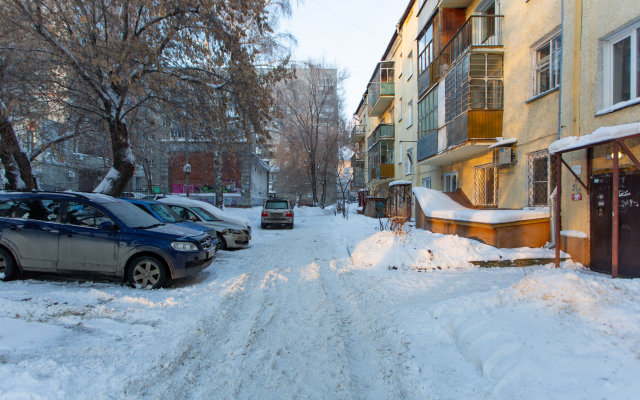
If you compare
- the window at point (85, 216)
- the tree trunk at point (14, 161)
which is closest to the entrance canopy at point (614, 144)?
the window at point (85, 216)

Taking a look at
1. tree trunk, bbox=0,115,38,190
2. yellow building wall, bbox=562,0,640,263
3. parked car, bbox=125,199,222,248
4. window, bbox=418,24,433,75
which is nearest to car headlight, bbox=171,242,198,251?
parked car, bbox=125,199,222,248

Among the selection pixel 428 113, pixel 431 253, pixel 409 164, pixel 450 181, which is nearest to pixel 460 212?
pixel 431 253

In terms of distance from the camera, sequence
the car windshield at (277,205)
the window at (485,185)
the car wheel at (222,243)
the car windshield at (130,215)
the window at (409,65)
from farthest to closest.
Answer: the window at (409,65) < the car windshield at (277,205) < the window at (485,185) < the car wheel at (222,243) < the car windshield at (130,215)

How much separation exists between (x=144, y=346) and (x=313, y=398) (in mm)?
1980

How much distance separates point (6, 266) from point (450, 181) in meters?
15.4

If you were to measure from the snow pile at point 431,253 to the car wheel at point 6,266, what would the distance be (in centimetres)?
656

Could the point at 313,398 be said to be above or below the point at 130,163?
below

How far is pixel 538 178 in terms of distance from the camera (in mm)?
9203

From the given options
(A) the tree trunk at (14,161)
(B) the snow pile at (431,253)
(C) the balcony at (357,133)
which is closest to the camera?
(B) the snow pile at (431,253)

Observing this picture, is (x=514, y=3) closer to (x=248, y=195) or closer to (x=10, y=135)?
(x=10, y=135)

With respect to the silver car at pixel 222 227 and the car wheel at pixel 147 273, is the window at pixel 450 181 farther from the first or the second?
the car wheel at pixel 147 273

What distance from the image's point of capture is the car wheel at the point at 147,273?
5.76 metres

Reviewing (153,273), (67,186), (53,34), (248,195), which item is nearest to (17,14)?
(53,34)

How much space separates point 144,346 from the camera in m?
3.58
